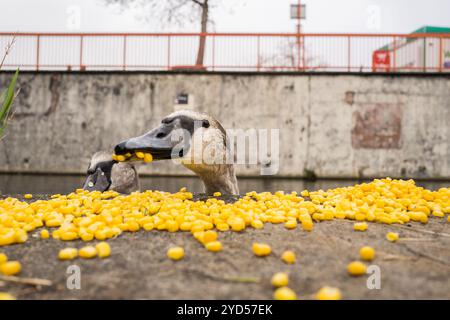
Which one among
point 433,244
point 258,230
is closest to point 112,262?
point 258,230

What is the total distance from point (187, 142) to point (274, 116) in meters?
9.72

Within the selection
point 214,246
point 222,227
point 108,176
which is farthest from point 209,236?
point 108,176

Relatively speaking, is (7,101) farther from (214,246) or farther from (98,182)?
(214,246)

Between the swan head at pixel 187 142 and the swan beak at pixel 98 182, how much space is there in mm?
1331

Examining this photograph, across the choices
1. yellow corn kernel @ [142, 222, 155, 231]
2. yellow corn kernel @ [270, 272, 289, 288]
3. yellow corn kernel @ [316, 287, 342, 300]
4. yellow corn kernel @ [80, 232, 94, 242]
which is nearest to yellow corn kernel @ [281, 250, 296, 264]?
yellow corn kernel @ [270, 272, 289, 288]

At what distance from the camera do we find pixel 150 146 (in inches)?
121

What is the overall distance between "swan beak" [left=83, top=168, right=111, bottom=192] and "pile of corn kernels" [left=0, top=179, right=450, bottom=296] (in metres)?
1.17

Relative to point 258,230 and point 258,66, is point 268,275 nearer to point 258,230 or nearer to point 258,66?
point 258,230

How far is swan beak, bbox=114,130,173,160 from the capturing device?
3057 millimetres

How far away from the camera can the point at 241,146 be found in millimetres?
12891

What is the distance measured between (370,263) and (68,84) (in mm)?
13041

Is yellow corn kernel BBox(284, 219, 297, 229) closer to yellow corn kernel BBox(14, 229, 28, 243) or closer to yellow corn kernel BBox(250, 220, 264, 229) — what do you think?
yellow corn kernel BBox(250, 220, 264, 229)

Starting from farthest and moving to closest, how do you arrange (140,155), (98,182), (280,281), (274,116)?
(274,116)
(98,182)
(140,155)
(280,281)
